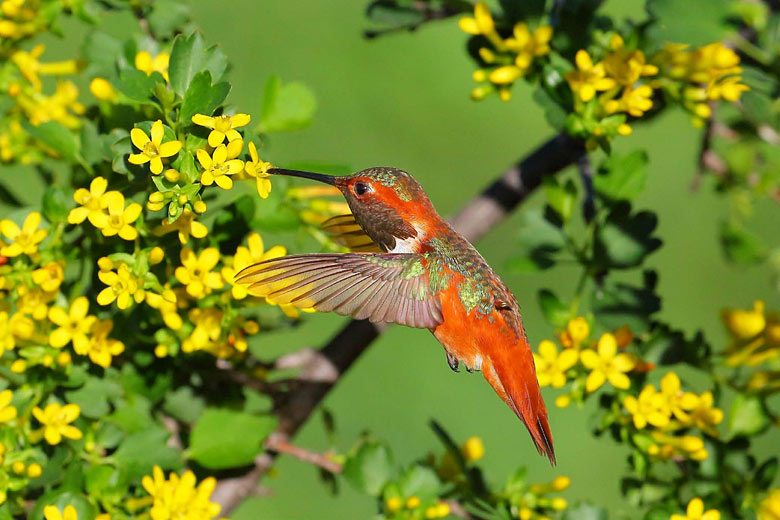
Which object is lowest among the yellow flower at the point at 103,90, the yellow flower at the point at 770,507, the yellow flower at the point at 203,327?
the yellow flower at the point at 770,507

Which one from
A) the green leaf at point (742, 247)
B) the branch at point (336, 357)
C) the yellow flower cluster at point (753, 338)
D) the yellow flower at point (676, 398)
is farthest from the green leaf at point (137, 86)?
the green leaf at point (742, 247)

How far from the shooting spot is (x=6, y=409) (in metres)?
0.97

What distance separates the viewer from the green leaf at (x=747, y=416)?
1201mm

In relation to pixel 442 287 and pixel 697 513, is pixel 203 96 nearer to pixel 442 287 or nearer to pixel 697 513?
pixel 442 287

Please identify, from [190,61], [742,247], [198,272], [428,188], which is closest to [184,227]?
[198,272]

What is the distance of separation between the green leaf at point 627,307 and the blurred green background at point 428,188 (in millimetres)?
1423

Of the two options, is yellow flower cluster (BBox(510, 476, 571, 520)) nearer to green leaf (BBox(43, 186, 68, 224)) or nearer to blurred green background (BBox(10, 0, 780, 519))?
green leaf (BBox(43, 186, 68, 224))

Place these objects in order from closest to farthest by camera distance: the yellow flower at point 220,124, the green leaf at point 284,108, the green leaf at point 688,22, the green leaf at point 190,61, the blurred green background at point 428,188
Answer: the yellow flower at point 220,124
the green leaf at point 190,61
the green leaf at point 688,22
the green leaf at point 284,108
the blurred green background at point 428,188

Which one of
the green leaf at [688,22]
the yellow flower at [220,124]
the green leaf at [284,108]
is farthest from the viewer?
the green leaf at [284,108]

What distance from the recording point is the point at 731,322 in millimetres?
1260

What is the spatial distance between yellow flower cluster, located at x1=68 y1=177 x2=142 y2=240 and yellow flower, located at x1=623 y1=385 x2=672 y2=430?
0.62 metres

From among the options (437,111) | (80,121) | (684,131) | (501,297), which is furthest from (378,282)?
(684,131)

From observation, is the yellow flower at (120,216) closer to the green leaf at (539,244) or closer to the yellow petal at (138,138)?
the yellow petal at (138,138)

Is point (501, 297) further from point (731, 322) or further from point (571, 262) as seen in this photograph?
point (731, 322)
